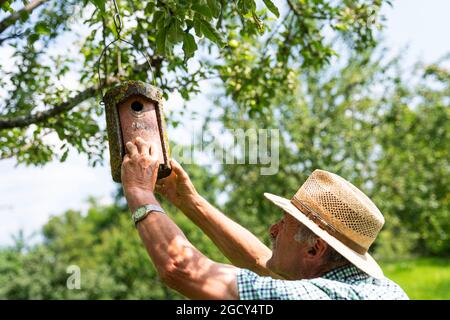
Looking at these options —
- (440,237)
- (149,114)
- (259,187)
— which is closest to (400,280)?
(440,237)

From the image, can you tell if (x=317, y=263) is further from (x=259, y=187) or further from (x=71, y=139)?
Answer: (x=259, y=187)

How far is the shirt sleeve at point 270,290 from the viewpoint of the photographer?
2.01 meters

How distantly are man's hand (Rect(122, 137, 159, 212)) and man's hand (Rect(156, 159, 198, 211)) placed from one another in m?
0.47

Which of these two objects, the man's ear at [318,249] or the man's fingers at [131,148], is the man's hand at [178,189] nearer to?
the man's fingers at [131,148]

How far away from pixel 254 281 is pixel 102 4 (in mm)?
1381

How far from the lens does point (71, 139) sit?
13.9 ft

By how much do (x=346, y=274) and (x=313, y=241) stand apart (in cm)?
18

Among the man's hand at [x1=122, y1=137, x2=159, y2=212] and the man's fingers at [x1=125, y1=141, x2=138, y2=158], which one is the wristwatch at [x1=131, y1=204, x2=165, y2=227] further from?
the man's fingers at [x1=125, y1=141, x2=138, y2=158]

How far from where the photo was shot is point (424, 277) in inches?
709

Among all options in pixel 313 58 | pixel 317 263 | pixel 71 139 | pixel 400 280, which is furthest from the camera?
pixel 400 280
